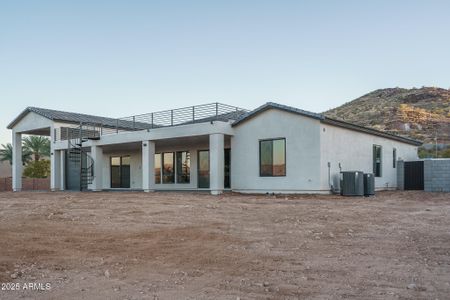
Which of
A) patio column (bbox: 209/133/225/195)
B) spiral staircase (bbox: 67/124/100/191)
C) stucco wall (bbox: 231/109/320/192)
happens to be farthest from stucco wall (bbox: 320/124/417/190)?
spiral staircase (bbox: 67/124/100/191)

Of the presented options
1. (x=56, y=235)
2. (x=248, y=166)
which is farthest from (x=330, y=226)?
(x=248, y=166)

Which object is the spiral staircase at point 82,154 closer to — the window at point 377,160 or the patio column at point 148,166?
the patio column at point 148,166

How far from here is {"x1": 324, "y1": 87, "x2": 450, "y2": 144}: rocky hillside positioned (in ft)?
161

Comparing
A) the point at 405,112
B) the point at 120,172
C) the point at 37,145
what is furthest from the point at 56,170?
the point at 405,112

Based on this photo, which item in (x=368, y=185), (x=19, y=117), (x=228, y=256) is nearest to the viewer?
(x=228, y=256)

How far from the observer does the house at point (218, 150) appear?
19344 millimetres

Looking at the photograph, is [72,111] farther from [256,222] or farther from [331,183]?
[256,222]

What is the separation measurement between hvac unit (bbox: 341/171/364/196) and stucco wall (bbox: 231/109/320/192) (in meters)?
1.25

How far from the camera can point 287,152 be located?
64.3 feet

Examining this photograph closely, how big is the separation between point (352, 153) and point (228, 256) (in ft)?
51.9

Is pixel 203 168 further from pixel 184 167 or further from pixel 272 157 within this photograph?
pixel 272 157

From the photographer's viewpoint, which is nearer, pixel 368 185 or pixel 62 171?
pixel 368 185

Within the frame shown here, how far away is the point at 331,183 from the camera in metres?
19.4

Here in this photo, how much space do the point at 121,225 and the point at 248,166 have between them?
11.7m
